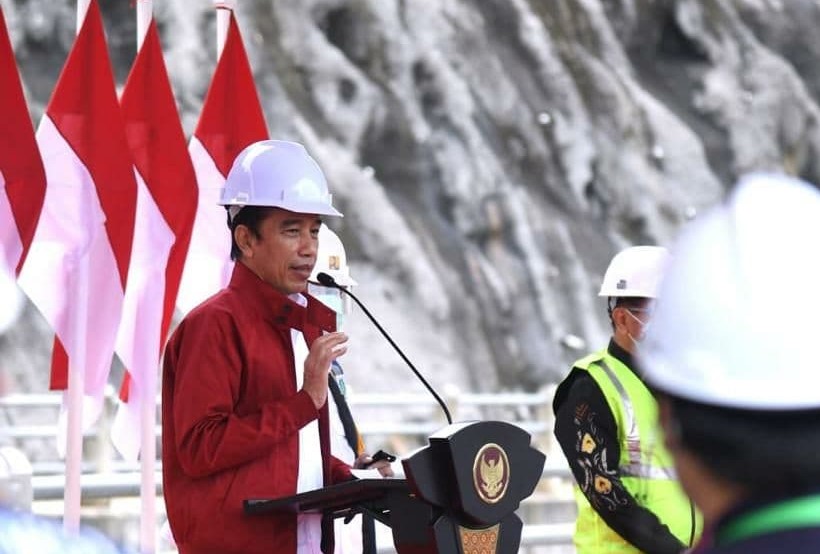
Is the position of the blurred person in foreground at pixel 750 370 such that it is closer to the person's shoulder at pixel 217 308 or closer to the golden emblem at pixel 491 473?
the golden emblem at pixel 491 473

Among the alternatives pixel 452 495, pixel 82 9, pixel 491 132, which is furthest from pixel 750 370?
pixel 491 132

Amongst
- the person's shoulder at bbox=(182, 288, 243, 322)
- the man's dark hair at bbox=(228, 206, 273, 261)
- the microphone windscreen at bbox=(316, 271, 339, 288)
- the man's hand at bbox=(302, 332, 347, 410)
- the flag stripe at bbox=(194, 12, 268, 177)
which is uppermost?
the flag stripe at bbox=(194, 12, 268, 177)

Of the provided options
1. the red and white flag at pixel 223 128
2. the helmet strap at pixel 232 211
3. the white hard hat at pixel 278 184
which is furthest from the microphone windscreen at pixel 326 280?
the red and white flag at pixel 223 128

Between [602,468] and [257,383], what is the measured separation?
1.05m

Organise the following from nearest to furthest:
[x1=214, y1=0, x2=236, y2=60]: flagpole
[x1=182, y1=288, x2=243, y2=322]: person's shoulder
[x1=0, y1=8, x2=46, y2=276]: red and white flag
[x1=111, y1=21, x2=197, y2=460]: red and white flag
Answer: [x1=182, y1=288, x2=243, y2=322]: person's shoulder → [x1=0, y1=8, x2=46, y2=276]: red and white flag → [x1=111, y1=21, x2=197, y2=460]: red and white flag → [x1=214, y1=0, x2=236, y2=60]: flagpole

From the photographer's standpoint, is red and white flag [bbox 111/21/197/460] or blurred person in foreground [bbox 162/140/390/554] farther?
red and white flag [bbox 111/21/197/460]

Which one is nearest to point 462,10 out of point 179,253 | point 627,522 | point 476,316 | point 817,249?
point 476,316

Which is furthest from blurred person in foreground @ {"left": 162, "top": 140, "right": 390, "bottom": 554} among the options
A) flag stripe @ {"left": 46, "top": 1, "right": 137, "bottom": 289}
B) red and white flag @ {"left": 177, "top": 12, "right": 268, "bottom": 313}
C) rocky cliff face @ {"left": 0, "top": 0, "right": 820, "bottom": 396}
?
rocky cliff face @ {"left": 0, "top": 0, "right": 820, "bottom": 396}

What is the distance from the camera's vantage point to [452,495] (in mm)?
3160

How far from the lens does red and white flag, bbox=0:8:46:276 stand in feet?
16.2

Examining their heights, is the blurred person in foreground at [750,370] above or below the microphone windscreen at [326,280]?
below

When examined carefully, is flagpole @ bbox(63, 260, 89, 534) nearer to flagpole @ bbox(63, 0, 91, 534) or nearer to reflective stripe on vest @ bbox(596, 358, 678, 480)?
flagpole @ bbox(63, 0, 91, 534)

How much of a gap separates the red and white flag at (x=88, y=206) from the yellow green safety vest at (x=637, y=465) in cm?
214

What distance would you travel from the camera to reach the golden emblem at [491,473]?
320 centimetres
